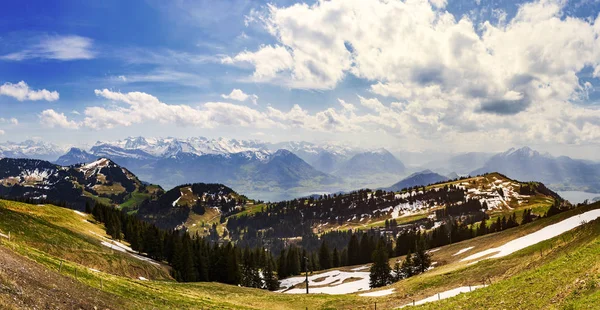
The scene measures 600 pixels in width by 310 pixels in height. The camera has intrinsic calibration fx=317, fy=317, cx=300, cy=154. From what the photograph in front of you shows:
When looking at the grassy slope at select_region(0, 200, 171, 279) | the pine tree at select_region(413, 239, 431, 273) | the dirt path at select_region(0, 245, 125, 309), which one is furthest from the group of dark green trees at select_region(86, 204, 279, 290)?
the dirt path at select_region(0, 245, 125, 309)

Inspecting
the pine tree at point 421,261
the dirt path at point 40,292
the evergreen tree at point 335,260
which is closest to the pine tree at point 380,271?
Answer: the pine tree at point 421,261

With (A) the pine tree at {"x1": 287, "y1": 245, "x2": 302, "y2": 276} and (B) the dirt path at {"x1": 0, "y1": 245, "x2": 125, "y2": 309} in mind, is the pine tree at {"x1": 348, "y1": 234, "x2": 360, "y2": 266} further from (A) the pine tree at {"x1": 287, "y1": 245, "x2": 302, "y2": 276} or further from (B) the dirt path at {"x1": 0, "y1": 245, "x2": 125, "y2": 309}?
(B) the dirt path at {"x1": 0, "y1": 245, "x2": 125, "y2": 309}

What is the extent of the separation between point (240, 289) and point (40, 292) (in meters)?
48.3

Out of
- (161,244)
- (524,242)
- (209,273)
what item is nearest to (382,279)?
(524,242)

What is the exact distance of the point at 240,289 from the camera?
64.1 metres

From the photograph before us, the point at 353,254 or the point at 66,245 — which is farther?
the point at 353,254

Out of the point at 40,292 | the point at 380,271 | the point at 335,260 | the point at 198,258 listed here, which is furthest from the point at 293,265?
the point at 40,292

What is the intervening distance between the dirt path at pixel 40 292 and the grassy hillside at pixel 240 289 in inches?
2.7

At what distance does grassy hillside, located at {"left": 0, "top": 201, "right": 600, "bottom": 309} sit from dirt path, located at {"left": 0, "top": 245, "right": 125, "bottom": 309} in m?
0.07

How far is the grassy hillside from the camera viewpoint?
804 inches

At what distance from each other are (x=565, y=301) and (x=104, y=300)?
106ft

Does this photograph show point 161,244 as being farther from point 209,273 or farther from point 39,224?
point 39,224

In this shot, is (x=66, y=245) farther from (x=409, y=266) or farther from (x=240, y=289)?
(x=409, y=266)

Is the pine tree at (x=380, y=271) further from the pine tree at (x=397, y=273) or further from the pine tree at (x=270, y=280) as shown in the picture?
the pine tree at (x=270, y=280)
